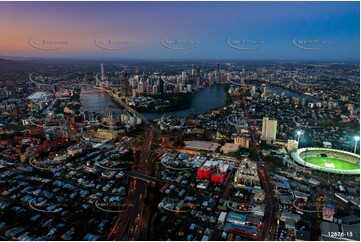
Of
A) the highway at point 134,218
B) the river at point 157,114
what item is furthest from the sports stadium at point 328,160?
the river at point 157,114

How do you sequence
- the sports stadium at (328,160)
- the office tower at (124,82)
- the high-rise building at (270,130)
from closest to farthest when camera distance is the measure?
the sports stadium at (328,160)
the high-rise building at (270,130)
the office tower at (124,82)

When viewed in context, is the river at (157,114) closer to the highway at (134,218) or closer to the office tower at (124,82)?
the office tower at (124,82)

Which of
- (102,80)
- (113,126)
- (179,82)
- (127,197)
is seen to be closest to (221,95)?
(179,82)

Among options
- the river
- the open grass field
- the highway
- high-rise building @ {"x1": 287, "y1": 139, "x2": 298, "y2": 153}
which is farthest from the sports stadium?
the river

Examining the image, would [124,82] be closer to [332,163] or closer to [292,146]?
[292,146]

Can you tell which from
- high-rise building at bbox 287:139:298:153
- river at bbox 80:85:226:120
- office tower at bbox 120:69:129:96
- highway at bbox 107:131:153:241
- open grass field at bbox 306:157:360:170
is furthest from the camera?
office tower at bbox 120:69:129:96

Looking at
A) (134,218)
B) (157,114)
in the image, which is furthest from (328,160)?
(157,114)

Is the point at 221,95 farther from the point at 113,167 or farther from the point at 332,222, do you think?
the point at 332,222

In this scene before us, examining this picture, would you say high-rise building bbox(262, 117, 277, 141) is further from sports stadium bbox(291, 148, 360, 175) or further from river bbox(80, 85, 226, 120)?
river bbox(80, 85, 226, 120)
